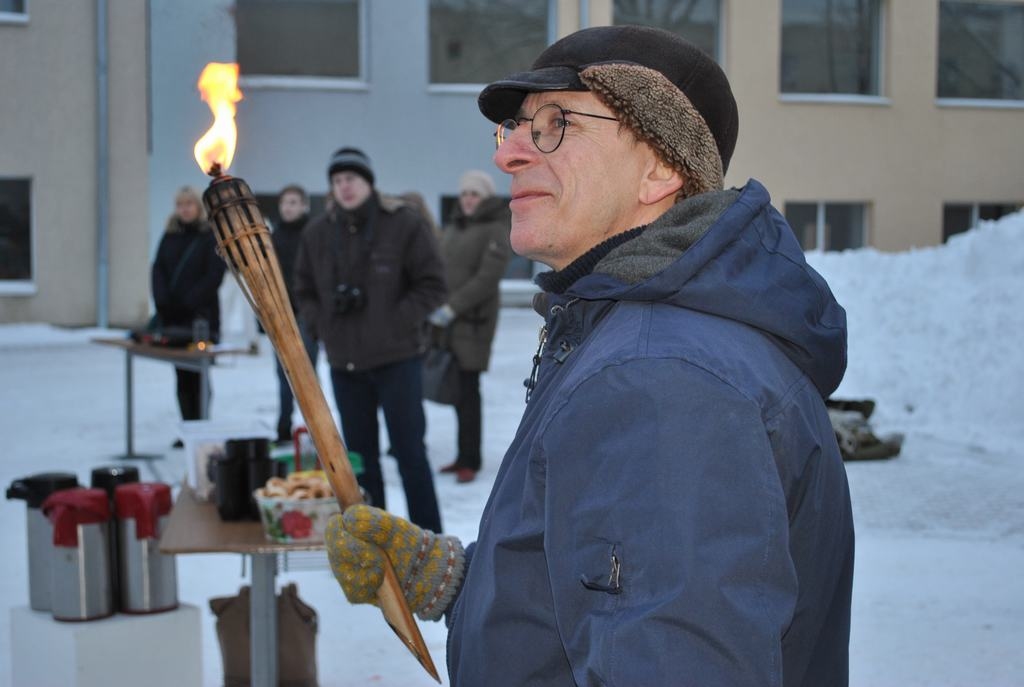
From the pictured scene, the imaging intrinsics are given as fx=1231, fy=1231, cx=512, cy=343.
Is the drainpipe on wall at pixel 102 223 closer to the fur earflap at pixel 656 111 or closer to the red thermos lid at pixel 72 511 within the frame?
the red thermos lid at pixel 72 511

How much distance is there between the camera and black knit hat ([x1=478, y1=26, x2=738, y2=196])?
1.50m

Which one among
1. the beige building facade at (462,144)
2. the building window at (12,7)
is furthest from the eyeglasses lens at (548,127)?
the beige building facade at (462,144)

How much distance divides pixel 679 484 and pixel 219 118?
1962mm

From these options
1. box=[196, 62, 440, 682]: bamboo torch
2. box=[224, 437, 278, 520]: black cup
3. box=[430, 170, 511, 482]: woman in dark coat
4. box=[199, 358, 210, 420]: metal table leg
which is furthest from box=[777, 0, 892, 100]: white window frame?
box=[196, 62, 440, 682]: bamboo torch

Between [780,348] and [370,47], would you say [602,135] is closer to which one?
[780,348]

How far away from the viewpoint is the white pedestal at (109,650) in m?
3.46

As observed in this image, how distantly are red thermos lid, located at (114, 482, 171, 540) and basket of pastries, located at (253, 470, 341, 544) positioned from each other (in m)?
0.55

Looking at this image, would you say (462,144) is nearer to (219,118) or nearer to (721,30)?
(721,30)

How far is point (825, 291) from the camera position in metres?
1.50

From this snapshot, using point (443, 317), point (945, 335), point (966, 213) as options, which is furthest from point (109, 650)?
point (966, 213)

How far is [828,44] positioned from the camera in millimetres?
17906

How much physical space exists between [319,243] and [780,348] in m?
4.23

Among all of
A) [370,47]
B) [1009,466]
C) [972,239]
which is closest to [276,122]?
[370,47]

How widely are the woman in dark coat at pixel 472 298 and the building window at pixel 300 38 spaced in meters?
11.0
